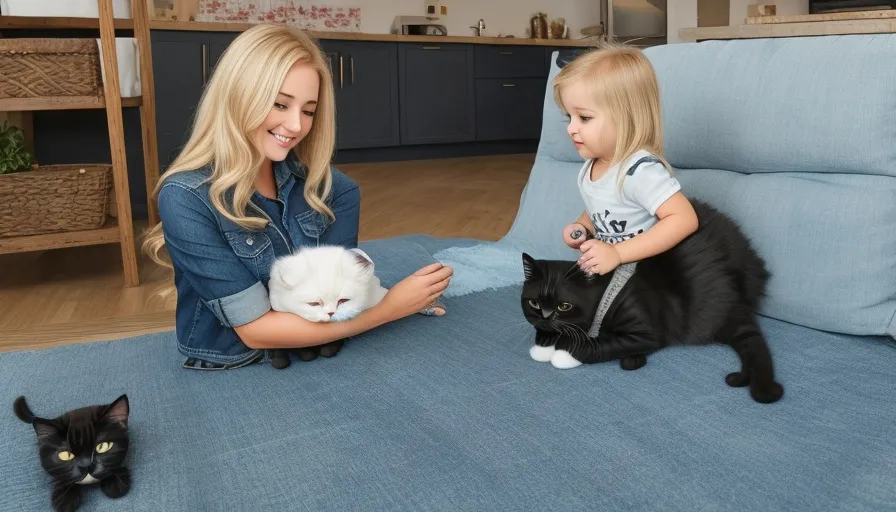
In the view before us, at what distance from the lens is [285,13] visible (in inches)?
230

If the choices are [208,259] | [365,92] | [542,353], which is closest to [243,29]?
[365,92]

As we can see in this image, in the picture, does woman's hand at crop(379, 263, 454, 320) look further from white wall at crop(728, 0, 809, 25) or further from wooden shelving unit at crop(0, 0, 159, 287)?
white wall at crop(728, 0, 809, 25)

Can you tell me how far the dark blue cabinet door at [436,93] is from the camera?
19.8ft

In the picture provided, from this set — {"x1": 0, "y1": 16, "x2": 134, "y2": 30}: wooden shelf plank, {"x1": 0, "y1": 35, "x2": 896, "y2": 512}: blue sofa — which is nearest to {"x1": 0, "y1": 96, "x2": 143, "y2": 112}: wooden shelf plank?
{"x1": 0, "y1": 16, "x2": 134, "y2": 30}: wooden shelf plank

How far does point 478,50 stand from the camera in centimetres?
636

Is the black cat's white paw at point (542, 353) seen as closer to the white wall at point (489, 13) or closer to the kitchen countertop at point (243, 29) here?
the kitchen countertop at point (243, 29)

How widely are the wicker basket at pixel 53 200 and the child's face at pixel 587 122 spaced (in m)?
1.91

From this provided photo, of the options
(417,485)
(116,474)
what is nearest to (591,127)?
(417,485)

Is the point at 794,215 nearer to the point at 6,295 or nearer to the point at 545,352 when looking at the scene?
the point at 545,352

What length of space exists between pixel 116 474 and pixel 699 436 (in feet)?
2.96

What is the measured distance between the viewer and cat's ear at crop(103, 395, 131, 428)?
3.68ft

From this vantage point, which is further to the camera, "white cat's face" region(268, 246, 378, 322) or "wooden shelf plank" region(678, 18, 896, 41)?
"wooden shelf plank" region(678, 18, 896, 41)

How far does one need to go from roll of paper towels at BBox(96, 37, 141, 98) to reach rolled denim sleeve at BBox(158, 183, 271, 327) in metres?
1.45

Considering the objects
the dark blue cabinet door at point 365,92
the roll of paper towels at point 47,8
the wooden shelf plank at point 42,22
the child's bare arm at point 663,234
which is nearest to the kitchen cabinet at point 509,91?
the dark blue cabinet door at point 365,92
